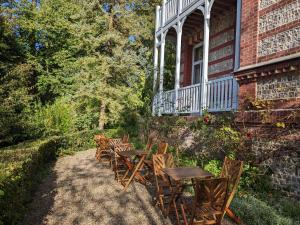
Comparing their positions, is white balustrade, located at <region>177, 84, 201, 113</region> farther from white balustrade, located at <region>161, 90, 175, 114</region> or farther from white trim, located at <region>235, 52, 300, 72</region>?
white trim, located at <region>235, 52, 300, 72</region>

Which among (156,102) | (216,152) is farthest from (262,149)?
(156,102)

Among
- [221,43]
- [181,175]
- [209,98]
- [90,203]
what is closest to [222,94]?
[209,98]

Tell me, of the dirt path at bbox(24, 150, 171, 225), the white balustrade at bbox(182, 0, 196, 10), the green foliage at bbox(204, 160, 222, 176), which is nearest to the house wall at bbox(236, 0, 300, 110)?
the green foliage at bbox(204, 160, 222, 176)

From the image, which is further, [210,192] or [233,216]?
[233,216]

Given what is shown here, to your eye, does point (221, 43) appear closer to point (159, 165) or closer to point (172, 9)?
point (172, 9)

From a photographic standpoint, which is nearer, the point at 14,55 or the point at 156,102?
the point at 156,102

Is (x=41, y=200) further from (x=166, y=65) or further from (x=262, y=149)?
(x=166, y=65)

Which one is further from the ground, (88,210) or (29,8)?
(29,8)

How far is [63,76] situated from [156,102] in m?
11.3

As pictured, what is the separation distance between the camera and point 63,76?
18969mm

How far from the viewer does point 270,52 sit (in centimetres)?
530

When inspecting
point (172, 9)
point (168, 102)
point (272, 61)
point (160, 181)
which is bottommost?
point (160, 181)

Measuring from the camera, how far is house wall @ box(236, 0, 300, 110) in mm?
4789

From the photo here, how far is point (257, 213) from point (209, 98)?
415 centimetres
